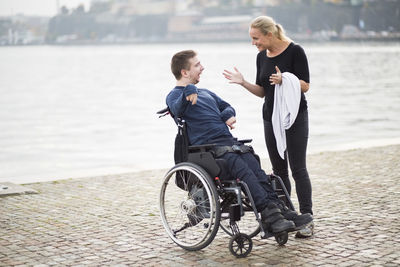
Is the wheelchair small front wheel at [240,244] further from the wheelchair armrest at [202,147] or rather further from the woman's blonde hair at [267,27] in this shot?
the woman's blonde hair at [267,27]

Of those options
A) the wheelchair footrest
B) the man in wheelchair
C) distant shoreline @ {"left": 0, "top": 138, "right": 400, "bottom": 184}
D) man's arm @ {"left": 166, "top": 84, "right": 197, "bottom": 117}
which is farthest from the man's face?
distant shoreline @ {"left": 0, "top": 138, "right": 400, "bottom": 184}

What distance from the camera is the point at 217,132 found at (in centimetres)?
467

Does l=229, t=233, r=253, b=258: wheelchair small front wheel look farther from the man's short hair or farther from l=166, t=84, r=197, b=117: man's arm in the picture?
the man's short hair

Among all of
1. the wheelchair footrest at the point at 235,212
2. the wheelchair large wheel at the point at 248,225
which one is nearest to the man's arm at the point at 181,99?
the wheelchair footrest at the point at 235,212

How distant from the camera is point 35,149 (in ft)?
43.6

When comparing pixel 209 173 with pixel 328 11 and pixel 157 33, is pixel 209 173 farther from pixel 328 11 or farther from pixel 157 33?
pixel 157 33

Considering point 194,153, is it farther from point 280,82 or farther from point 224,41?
point 224,41

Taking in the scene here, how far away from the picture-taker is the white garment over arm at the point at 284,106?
4.81m

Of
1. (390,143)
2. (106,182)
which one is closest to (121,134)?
(390,143)

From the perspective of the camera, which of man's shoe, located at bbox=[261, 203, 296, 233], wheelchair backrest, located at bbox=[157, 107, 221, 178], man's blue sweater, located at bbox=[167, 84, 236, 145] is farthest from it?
man's blue sweater, located at bbox=[167, 84, 236, 145]

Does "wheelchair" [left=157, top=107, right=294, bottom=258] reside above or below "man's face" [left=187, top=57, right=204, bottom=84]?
below

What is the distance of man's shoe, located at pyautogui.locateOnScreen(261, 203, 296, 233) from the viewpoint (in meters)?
4.43

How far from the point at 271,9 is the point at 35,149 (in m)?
146

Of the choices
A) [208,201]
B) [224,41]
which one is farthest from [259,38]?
[224,41]
